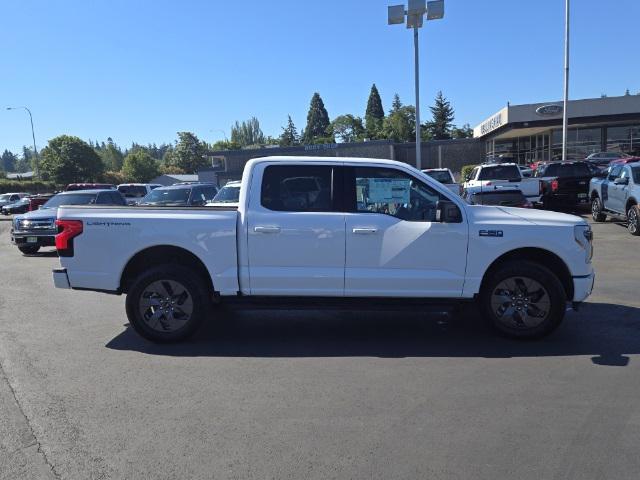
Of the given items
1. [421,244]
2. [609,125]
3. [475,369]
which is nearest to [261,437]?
[475,369]

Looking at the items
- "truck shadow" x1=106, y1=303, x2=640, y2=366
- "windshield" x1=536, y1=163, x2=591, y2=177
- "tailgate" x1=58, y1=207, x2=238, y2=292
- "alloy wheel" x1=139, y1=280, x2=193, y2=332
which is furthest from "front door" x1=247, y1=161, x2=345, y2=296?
"windshield" x1=536, y1=163, x2=591, y2=177

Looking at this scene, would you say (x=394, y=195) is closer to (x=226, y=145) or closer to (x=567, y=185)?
(x=567, y=185)

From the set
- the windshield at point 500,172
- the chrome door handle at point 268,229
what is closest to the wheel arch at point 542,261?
the chrome door handle at point 268,229

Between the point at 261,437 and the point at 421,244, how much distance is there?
276 centimetres

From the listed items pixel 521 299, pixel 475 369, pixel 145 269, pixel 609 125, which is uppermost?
pixel 609 125

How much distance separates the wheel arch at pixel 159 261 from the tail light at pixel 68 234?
2.08 feet

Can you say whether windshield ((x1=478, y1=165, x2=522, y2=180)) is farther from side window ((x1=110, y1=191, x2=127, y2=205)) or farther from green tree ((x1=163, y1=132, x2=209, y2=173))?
green tree ((x1=163, y1=132, x2=209, y2=173))

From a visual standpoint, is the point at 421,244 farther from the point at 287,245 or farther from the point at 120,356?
the point at 120,356

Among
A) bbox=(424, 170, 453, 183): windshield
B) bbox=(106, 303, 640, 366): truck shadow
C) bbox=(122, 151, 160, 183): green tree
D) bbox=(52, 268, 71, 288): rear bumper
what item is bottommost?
bbox=(106, 303, 640, 366): truck shadow

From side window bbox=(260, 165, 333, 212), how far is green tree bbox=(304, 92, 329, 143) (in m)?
135

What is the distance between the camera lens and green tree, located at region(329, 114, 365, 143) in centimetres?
11200

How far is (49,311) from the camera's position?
25.3 feet

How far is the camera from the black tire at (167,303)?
583 centimetres

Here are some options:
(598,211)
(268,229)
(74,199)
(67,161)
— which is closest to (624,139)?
(598,211)
